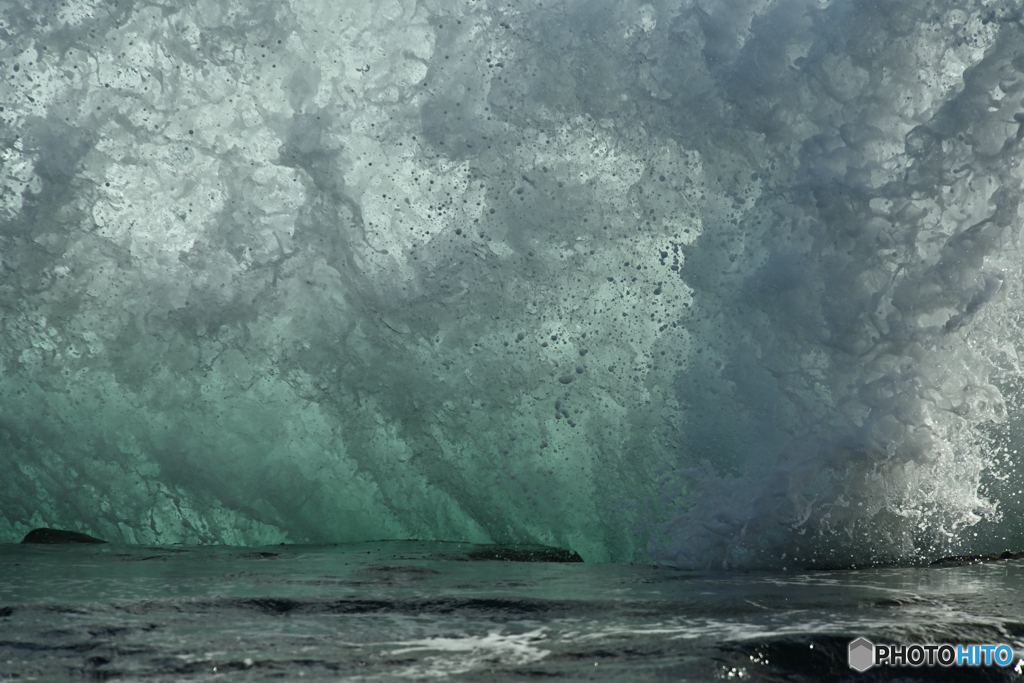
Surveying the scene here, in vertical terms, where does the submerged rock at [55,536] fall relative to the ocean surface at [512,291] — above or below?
below

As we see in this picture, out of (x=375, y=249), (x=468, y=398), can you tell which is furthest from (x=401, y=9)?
(x=468, y=398)

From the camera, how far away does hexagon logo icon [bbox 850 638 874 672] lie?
5.85 feet

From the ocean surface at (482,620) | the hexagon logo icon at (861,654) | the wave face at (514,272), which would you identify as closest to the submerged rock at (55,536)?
the wave face at (514,272)

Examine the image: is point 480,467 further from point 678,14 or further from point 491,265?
point 678,14

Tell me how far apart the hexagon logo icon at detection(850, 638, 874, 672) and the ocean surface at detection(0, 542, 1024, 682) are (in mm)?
20

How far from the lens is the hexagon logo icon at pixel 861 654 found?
5.85 feet

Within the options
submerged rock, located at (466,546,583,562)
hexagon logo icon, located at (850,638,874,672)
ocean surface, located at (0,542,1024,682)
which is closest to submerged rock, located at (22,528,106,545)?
ocean surface, located at (0,542,1024,682)

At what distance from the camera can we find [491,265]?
13.8ft

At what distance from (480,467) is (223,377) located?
138 centimetres

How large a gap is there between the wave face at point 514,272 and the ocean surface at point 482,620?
68 cm

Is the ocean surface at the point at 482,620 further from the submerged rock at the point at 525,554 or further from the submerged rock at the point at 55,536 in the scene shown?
the submerged rock at the point at 55,536

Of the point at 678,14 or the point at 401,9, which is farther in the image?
the point at 401,9

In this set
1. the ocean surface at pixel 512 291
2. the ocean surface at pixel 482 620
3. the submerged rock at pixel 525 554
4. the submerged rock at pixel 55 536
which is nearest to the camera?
the ocean surface at pixel 482 620

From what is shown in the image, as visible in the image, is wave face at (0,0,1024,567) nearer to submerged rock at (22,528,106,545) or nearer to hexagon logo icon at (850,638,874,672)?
submerged rock at (22,528,106,545)
